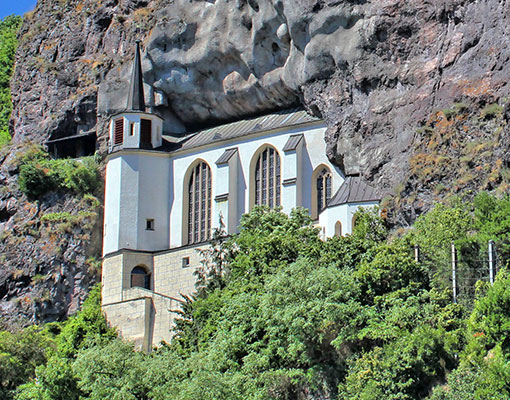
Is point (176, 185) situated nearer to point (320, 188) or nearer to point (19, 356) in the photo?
point (320, 188)

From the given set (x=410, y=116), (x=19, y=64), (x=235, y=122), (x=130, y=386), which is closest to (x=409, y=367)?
(x=130, y=386)

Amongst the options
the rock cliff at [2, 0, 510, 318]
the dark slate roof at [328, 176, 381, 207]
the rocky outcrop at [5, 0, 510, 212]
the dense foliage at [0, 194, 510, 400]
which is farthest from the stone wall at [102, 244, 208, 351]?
the rocky outcrop at [5, 0, 510, 212]

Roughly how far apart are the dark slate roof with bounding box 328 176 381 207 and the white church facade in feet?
6.86

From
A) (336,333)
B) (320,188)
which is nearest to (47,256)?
(320,188)

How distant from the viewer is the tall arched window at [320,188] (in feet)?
199

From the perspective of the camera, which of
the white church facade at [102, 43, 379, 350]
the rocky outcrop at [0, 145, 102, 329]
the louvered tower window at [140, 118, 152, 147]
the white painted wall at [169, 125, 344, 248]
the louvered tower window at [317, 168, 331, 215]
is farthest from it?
the louvered tower window at [140, 118, 152, 147]

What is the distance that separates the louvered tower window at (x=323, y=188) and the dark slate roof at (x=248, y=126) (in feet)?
8.93

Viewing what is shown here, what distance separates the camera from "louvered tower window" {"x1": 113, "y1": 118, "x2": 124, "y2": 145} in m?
66.2

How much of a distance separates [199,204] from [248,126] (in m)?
4.85

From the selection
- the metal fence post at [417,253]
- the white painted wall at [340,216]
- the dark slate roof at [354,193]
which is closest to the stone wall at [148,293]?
the white painted wall at [340,216]

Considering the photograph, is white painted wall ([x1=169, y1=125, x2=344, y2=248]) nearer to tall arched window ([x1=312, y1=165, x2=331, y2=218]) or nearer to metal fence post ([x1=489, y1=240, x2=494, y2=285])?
tall arched window ([x1=312, y1=165, x2=331, y2=218])

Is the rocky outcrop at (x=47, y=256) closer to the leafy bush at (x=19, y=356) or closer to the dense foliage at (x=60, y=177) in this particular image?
the dense foliage at (x=60, y=177)

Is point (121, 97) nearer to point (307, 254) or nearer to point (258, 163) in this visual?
point (258, 163)

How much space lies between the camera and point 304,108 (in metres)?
63.3
